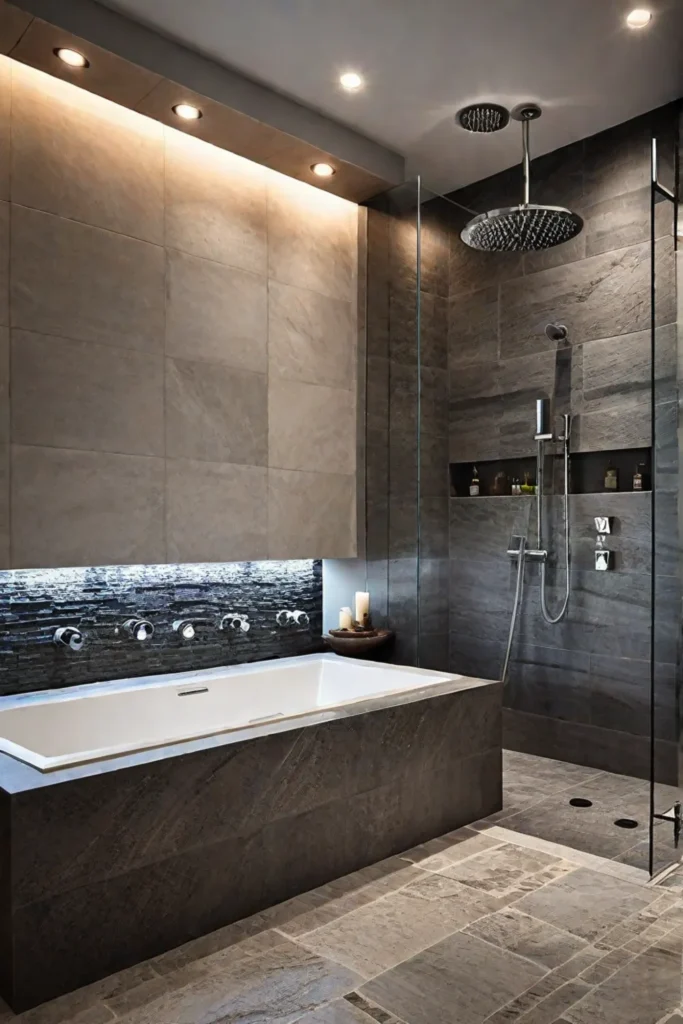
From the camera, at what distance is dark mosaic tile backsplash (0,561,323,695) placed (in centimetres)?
305

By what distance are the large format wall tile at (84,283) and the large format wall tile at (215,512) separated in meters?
0.59

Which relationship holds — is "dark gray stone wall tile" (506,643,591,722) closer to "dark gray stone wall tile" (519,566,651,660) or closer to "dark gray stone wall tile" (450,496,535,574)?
"dark gray stone wall tile" (519,566,651,660)

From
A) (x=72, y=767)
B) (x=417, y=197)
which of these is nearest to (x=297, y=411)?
(x=417, y=197)

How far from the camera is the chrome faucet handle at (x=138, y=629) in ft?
10.8

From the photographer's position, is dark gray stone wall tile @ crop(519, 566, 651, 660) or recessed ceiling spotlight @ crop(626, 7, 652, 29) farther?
dark gray stone wall tile @ crop(519, 566, 651, 660)

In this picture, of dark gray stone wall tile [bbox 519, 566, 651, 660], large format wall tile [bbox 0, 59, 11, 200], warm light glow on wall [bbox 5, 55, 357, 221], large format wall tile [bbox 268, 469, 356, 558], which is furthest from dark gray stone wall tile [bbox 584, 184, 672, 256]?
large format wall tile [bbox 0, 59, 11, 200]

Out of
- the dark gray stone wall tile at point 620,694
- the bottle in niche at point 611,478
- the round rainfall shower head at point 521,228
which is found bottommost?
the dark gray stone wall tile at point 620,694

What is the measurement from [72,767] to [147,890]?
0.40 metres

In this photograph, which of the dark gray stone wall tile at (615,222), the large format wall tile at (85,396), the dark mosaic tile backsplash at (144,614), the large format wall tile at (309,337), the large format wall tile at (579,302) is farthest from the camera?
the large format wall tile at (309,337)

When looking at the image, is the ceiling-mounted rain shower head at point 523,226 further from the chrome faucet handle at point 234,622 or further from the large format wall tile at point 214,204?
the chrome faucet handle at point 234,622

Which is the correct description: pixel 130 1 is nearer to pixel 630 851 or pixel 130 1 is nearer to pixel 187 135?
pixel 187 135

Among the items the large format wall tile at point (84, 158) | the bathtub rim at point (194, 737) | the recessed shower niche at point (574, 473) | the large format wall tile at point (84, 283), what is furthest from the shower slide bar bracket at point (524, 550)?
the large format wall tile at point (84, 158)

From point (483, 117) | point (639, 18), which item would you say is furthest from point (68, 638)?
point (639, 18)

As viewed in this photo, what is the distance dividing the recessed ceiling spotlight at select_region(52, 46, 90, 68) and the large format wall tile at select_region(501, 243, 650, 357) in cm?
207
